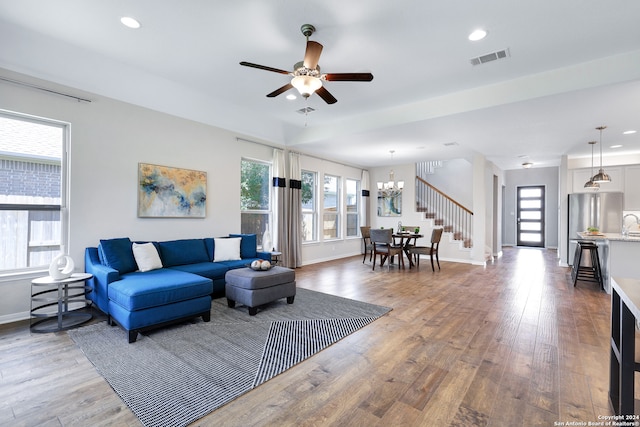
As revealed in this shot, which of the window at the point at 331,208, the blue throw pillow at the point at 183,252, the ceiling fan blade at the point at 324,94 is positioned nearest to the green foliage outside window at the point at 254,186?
the blue throw pillow at the point at 183,252

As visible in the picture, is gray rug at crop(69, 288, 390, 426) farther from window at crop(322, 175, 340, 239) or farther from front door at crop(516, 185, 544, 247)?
front door at crop(516, 185, 544, 247)

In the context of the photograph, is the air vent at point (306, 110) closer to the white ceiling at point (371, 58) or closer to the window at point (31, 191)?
the white ceiling at point (371, 58)

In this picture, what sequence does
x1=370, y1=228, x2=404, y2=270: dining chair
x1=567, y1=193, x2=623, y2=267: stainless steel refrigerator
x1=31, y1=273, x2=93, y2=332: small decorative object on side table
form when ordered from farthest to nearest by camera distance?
x1=567, y1=193, x2=623, y2=267: stainless steel refrigerator, x1=370, y1=228, x2=404, y2=270: dining chair, x1=31, y1=273, x2=93, y2=332: small decorative object on side table

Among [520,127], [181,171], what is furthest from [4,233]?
[520,127]

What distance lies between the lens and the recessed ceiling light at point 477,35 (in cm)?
300

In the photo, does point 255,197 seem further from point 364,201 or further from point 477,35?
point 477,35

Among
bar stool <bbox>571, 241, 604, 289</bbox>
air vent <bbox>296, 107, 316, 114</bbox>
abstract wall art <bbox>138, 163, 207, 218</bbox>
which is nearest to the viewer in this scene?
abstract wall art <bbox>138, 163, 207, 218</bbox>

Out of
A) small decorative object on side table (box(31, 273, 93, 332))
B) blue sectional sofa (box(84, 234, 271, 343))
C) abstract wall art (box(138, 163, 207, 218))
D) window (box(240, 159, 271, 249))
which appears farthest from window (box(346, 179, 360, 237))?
small decorative object on side table (box(31, 273, 93, 332))

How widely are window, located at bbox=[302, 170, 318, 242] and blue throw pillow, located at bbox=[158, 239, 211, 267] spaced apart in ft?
10.1

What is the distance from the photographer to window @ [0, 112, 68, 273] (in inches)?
133

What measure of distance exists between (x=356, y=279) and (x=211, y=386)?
12.6 ft

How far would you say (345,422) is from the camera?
69.4 inches

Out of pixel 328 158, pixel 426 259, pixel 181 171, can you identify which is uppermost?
pixel 328 158

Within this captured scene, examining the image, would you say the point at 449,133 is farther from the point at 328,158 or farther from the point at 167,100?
the point at 167,100
